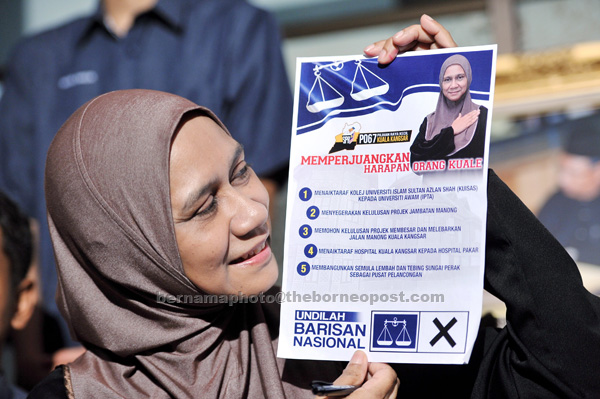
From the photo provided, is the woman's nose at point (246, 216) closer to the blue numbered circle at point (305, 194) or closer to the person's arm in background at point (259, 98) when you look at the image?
the blue numbered circle at point (305, 194)

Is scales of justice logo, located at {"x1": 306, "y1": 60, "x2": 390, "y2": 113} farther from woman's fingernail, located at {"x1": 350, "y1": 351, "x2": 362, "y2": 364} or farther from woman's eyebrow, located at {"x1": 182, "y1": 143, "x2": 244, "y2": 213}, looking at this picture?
woman's fingernail, located at {"x1": 350, "y1": 351, "x2": 362, "y2": 364}

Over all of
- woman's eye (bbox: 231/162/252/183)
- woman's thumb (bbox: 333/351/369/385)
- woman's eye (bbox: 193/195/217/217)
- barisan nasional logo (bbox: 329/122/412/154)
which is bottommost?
woman's thumb (bbox: 333/351/369/385)

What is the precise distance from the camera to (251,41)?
7.41 feet

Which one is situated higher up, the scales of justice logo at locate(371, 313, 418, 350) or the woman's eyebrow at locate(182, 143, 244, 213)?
the woman's eyebrow at locate(182, 143, 244, 213)

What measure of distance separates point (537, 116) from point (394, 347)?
1.27 m

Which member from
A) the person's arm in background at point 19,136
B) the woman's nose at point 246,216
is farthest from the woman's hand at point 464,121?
the person's arm in background at point 19,136

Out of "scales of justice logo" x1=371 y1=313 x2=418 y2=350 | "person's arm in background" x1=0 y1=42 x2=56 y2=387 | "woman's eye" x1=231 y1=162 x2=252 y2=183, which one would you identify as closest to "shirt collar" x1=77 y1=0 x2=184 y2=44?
"person's arm in background" x1=0 y1=42 x2=56 y2=387

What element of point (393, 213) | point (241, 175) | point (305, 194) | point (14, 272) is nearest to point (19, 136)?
point (14, 272)

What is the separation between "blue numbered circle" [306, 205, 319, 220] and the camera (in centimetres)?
130

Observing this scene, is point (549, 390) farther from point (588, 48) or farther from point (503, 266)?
point (588, 48)

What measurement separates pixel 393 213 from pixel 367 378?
0.97 feet

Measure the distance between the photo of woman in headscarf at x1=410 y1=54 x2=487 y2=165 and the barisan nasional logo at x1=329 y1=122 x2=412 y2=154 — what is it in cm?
3

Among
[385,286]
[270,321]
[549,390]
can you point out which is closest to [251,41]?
[270,321]

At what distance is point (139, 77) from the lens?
228 centimetres
